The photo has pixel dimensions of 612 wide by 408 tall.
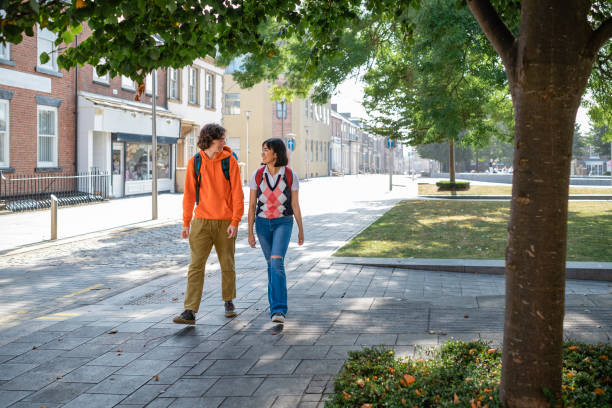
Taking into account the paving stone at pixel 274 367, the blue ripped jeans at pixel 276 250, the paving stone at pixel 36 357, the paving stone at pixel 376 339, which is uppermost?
the blue ripped jeans at pixel 276 250

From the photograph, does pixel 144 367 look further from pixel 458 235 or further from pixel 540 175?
pixel 458 235

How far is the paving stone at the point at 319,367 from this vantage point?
4398 mm

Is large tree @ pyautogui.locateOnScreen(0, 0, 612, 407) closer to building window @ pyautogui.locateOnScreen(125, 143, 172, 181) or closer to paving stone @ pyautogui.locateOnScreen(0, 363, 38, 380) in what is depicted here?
paving stone @ pyautogui.locateOnScreen(0, 363, 38, 380)

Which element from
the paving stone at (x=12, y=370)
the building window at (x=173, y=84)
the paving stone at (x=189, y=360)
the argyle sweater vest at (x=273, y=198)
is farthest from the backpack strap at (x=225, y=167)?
the building window at (x=173, y=84)

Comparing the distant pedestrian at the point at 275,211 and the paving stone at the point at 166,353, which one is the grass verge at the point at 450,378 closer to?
the paving stone at the point at 166,353

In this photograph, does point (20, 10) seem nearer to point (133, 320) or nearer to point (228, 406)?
point (228, 406)

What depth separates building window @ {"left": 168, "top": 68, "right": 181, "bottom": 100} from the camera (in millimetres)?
31844

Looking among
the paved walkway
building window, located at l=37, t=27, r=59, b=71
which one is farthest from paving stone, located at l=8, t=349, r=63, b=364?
building window, located at l=37, t=27, r=59, b=71

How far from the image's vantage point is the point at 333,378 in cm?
421

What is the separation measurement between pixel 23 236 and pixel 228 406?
1110cm

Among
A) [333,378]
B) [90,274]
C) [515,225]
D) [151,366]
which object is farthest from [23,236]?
[515,225]

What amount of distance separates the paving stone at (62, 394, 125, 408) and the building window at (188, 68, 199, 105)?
31141mm

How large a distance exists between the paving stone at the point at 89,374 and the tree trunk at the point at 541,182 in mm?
2770

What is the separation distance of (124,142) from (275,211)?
22805mm
